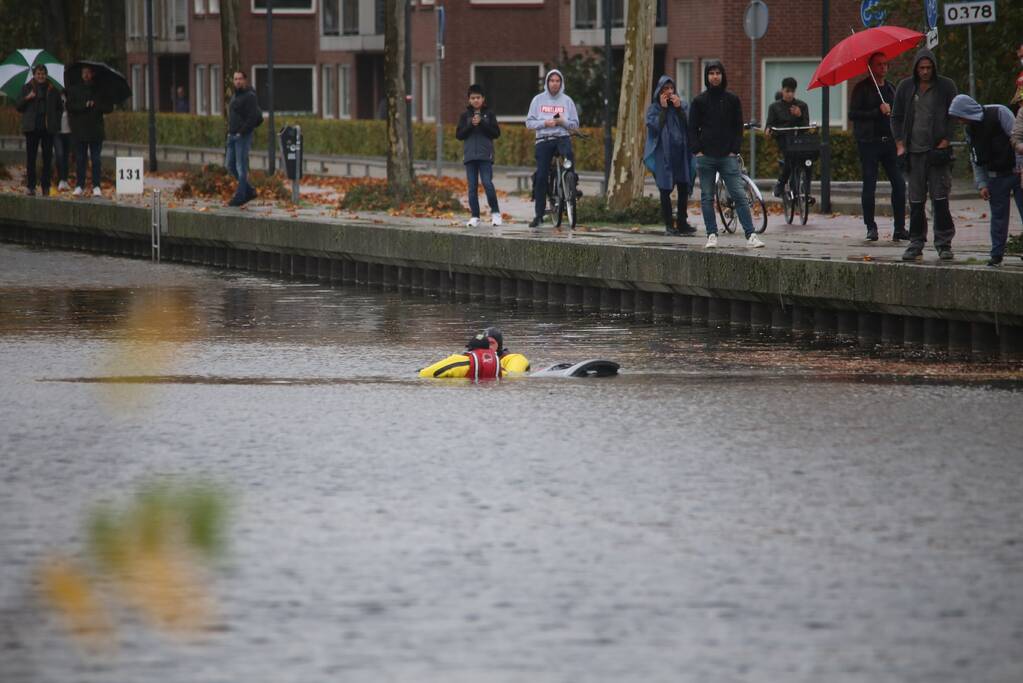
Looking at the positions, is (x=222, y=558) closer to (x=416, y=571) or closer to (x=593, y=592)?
(x=416, y=571)

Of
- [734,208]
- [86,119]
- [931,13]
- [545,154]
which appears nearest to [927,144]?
[734,208]

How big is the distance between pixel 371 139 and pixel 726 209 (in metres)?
38.8

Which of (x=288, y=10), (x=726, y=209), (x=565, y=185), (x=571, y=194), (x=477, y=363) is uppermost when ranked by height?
(x=288, y=10)

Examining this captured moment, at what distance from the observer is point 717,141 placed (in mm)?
21156

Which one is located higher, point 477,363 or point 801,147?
point 801,147

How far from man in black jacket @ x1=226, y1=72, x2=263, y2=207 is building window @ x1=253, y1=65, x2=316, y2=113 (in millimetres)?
46827

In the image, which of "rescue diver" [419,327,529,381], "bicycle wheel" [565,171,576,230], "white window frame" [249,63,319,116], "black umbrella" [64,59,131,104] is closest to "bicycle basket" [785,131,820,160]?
"bicycle wheel" [565,171,576,230]

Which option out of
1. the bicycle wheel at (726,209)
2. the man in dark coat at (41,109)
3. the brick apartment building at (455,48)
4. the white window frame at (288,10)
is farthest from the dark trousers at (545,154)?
the white window frame at (288,10)

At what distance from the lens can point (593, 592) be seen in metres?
7.77

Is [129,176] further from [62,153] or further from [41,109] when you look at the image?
[62,153]

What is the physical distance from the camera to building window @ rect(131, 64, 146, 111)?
3607 inches

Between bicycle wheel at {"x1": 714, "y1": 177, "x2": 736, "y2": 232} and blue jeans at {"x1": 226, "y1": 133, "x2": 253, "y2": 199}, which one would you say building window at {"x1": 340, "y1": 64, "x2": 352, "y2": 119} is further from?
bicycle wheel at {"x1": 714, "y1": 177, "x2": 736, "y2": 232}

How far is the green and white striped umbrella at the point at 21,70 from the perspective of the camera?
131ft

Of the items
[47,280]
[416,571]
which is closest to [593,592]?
[416,571]
